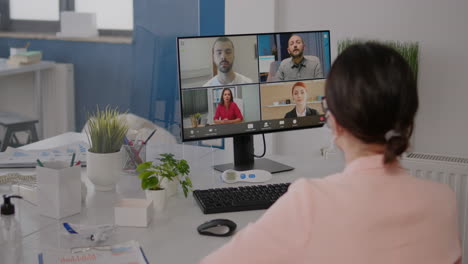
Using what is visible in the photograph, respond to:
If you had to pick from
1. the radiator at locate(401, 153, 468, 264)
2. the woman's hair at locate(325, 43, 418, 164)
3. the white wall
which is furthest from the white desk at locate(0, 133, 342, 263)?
the white wall

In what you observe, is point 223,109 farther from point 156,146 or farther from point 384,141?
point 384,141

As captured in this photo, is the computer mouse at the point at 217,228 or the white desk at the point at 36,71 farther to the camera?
the white desk at the point at 36,71

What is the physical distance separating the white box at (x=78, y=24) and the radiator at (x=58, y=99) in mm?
255

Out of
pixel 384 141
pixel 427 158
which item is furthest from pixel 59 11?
pixel 384 141

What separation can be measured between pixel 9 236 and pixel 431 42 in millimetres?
2238

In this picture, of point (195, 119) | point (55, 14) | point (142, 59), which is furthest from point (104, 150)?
point (55, 14)

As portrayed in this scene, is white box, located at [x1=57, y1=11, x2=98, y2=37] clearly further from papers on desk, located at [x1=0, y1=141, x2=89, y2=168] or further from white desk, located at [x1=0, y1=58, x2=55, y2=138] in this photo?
papers on desk, located at [x1=0, y1=141, x2=89, y2=168]

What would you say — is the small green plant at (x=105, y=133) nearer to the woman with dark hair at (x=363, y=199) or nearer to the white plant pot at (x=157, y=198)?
the white plant pot at (x=157, y=198)

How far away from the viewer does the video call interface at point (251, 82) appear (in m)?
2.19

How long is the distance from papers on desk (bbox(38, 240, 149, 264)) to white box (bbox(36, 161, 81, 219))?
25cm

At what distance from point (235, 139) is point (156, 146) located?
41 centimetres

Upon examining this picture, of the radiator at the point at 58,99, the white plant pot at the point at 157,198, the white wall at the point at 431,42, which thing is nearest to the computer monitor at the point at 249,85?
the white plant pot at the point at 157,198

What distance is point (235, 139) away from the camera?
2.35 meters

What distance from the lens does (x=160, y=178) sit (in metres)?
2.00
